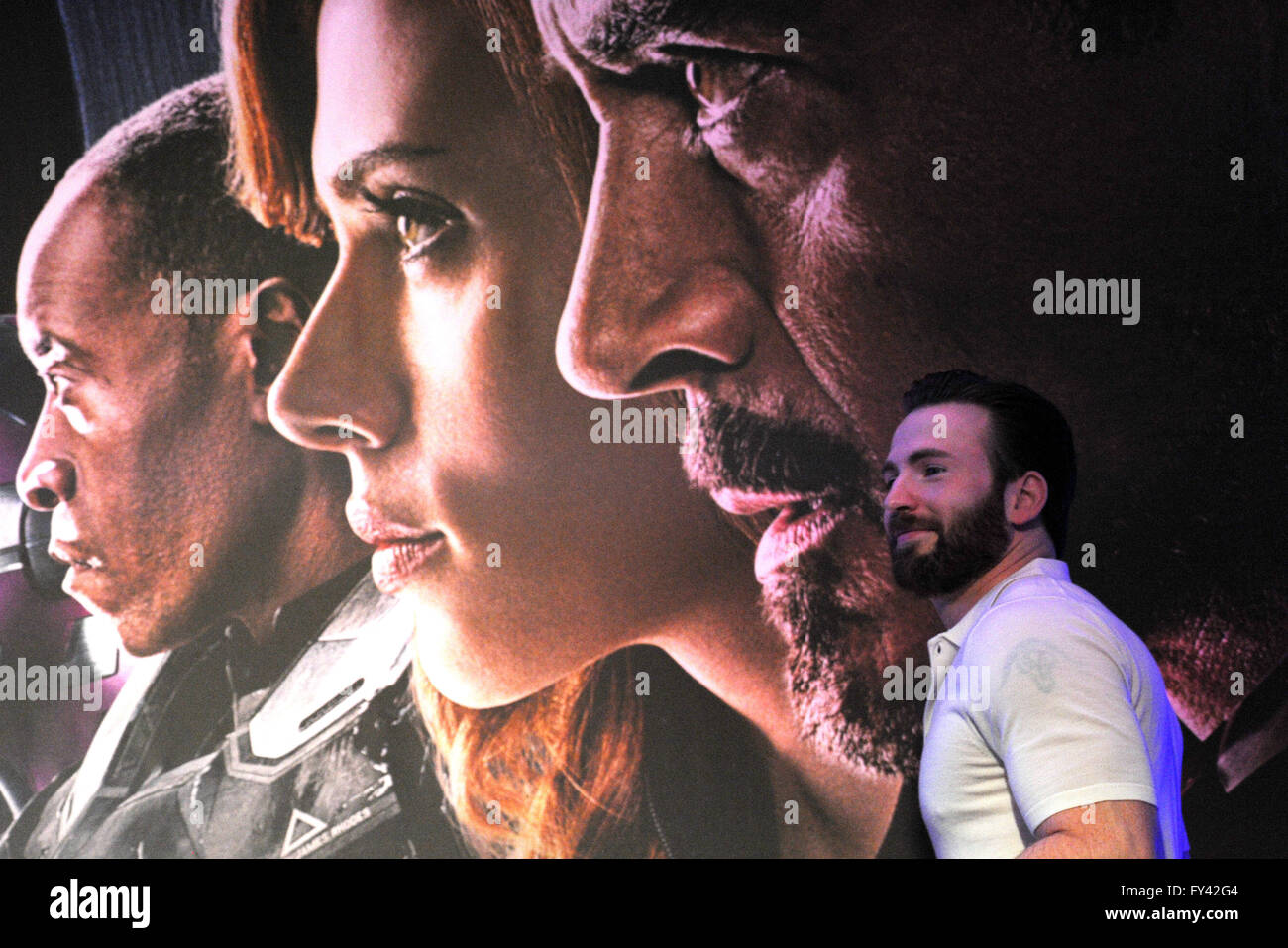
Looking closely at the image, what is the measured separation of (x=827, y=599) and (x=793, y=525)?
0.66ft

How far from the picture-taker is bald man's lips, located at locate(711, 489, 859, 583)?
2.57 meters

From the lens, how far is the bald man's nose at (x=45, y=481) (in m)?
2.77

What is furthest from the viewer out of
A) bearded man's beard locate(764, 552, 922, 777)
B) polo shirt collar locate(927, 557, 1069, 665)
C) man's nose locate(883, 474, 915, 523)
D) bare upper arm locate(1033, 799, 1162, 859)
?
bearded man's beard locate(764, 552, 922, 777)

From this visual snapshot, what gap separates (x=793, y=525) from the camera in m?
2.58

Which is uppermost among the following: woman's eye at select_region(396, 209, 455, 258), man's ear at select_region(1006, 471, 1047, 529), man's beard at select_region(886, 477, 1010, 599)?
woman's eye at select_region(396, 209, 455, 258)

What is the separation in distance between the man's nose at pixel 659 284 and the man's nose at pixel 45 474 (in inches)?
53.9

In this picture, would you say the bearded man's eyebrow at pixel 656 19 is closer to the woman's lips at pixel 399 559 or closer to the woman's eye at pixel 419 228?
the woman's eye at pixel 419 228

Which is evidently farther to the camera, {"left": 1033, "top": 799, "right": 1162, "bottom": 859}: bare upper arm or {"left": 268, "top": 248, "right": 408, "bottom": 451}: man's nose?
{"left": 268, "top": 248, "right": 408, "bottom": 451}: man's nose

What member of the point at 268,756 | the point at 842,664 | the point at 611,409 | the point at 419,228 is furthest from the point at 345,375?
the point at 842,664

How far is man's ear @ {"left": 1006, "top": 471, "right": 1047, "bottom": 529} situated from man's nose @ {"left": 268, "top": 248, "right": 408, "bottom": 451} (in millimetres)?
1690

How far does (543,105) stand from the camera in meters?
2.66

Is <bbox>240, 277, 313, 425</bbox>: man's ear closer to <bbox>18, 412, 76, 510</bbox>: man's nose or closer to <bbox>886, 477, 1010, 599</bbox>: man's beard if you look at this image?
<bbox>18, 412, 76, 510</bbox>: man's nose

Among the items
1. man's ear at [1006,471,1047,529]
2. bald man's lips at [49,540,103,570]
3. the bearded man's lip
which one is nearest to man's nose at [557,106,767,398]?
the bearded man's lip
